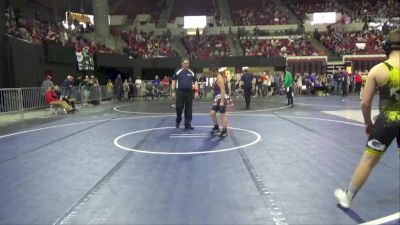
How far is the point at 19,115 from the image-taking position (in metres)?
14.1

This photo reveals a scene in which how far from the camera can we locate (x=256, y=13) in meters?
38.2

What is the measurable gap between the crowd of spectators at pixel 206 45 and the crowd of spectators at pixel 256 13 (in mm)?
4579

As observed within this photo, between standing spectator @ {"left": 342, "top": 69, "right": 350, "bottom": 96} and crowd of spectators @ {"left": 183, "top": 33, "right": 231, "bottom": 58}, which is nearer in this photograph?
standing spectator @ {"left": 342, "top": 69, "right": 350, "bottom": 96}

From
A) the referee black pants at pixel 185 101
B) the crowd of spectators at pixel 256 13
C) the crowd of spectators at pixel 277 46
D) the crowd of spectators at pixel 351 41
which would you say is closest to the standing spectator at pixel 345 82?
the crowd of spectators at pixel 277 46

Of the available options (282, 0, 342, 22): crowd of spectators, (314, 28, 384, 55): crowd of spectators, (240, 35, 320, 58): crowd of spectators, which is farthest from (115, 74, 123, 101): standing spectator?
(282, 0, 342, 22): crowd of spectators

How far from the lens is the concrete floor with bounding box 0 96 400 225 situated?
12.1 feet

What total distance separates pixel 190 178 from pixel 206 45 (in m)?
27.9

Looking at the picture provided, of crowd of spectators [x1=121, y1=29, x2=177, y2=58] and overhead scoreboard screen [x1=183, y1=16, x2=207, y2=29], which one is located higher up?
overhead scoreboard screen [x1=183, y1=16, x2=207, y2=29]

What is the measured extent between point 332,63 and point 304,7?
12.2 meters

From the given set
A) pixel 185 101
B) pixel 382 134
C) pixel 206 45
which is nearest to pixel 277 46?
pixel 206 45

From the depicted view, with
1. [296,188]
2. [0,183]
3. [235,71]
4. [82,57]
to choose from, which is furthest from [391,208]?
[235,71]

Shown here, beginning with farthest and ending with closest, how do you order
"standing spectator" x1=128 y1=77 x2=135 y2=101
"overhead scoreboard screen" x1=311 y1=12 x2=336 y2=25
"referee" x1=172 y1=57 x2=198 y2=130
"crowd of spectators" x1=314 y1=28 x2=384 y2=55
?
"overhead scoreboard screen" x1=311 y1=12 x2=336 y2=25 → "crowd of spectators" x1=314 y1=28 x2=384 y2=55 → "standing spectator" x1=128 y1=77 x2=135 y2=101 → "referee" x1=172 y1=57 x2=198 y2=130

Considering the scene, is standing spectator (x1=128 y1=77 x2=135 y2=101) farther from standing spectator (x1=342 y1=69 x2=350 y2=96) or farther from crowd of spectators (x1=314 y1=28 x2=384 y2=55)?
crowd of spectators (x1=314 y1=28 x2=384 y2=55)

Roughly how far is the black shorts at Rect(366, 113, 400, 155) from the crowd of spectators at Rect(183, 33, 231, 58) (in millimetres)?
26004
